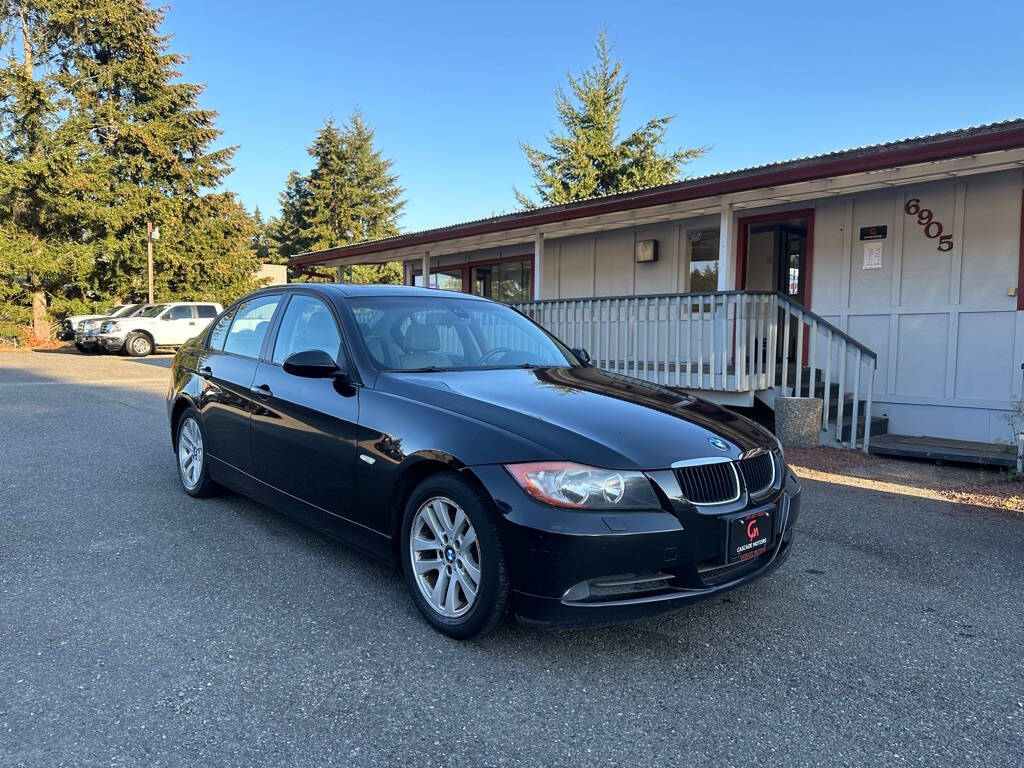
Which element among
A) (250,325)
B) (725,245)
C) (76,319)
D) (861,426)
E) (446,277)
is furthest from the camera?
(76,319)

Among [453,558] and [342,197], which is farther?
[342,197]

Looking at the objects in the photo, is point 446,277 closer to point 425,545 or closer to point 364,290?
point 364,290

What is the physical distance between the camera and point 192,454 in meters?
5.01

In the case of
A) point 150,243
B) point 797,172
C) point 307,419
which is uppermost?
point 150,243

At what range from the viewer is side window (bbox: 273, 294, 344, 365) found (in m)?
3.80

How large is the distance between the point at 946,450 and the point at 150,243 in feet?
92.5

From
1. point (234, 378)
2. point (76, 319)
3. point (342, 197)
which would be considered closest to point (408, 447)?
point (234, 378)

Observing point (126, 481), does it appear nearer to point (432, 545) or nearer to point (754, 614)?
point (432, 545)

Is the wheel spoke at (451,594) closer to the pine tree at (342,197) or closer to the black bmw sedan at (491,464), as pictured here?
the black bmw sedan at (491,464)

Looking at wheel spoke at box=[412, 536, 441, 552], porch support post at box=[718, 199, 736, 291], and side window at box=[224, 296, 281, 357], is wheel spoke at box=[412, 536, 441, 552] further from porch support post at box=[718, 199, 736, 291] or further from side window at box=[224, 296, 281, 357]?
porch support post at box=[718, 199, 736, 291]

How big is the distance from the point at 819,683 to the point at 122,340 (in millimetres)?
22633

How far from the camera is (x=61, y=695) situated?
95.9 inches

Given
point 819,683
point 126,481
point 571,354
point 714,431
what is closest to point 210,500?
point 126,481

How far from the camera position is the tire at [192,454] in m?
4.83
